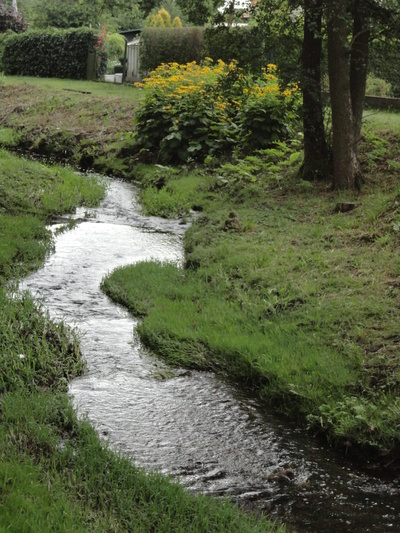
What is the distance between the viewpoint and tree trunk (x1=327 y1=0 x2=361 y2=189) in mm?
11995

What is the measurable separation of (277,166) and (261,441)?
983 centimetres

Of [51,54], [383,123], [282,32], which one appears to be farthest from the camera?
[51,54]

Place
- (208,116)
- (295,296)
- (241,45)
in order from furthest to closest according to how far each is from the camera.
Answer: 1. (208,116)
2. (241,45)
3. (295,296)

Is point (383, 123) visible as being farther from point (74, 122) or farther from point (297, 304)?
point (74, 122)

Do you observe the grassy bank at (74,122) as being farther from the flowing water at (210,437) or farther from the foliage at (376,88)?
the flowing water at (210,437)

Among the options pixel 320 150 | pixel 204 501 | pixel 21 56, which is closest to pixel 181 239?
pixel 320 150

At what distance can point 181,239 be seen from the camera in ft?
39.5

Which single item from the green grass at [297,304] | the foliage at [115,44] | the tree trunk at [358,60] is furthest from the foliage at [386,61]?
the foliage at [115,44]

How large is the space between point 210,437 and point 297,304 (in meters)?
2.53

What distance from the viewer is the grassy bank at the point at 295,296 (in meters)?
6.16

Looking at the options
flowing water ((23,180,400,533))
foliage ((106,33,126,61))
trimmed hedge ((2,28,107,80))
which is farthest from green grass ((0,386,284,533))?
foliage ((106,33,126,61))

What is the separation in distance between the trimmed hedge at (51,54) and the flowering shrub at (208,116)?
13937mm

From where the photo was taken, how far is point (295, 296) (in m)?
7.97

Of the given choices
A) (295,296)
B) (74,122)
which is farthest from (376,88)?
(295,296)
